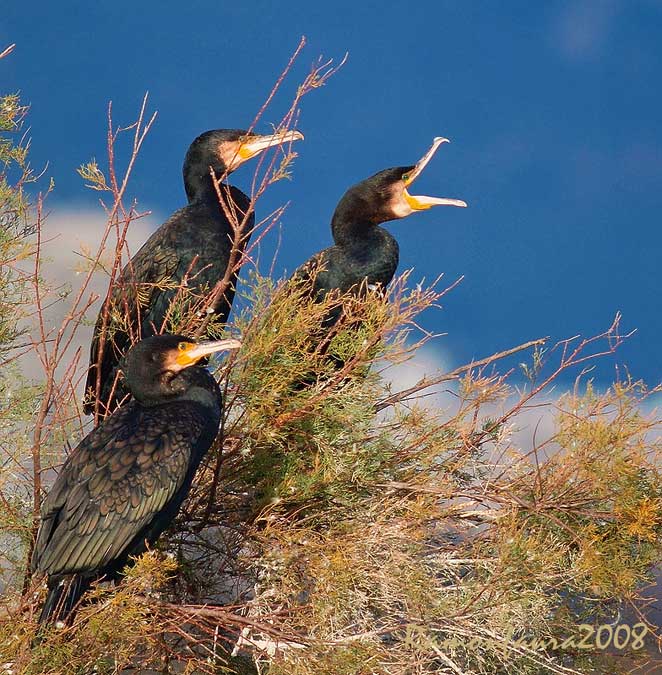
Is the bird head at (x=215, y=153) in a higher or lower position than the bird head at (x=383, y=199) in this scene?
lower

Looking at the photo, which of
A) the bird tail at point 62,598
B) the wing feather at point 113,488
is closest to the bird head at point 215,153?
the wing feather at point 113,488

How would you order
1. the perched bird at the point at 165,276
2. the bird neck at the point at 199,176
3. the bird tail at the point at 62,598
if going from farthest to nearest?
1. the bird neck at the point at 199,176
2. the perched bird at the point at 165,276
3. the bird tail at the point at 62,598

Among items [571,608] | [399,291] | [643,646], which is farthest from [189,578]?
[643,646]

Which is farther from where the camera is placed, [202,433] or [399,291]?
[399,291]

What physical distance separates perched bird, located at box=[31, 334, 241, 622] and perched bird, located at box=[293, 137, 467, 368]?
1247 millimetres

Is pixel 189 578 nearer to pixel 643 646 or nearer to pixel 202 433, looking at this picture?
pixel 202 433

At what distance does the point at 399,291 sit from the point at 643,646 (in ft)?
5.95

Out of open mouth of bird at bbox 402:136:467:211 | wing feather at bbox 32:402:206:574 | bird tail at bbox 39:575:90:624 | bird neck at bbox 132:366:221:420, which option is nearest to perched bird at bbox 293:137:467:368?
open mouth of bird at bbox 402:136:467:211

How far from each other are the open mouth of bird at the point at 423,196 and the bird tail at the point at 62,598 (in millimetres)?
2445

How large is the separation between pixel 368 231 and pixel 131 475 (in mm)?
1992

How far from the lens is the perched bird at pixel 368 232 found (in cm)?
434

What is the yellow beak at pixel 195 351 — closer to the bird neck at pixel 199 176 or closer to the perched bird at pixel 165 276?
the perched bird at pixel 165 276

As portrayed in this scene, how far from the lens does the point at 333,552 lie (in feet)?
11.0

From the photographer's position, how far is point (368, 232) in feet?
14.7
